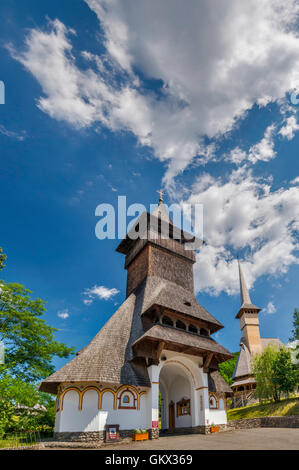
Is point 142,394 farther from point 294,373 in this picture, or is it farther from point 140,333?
point 294,373

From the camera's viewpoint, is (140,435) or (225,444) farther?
(140,435)

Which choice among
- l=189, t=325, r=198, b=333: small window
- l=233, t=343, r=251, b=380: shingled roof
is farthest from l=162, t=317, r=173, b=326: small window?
l=233, t=343, r=251, b=380: shingled roof

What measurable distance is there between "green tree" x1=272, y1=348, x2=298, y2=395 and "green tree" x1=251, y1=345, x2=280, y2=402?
515 millimetres

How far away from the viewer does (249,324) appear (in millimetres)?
49250

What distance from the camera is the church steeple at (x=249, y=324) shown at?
47422 mm

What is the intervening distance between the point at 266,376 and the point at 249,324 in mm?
21311

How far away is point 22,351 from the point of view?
22.2 meters

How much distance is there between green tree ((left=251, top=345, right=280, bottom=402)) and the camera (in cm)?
2809

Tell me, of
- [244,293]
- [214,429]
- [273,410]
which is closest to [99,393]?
[214,429]

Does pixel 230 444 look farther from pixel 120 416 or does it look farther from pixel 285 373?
pixel 285 373

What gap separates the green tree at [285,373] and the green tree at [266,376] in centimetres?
51

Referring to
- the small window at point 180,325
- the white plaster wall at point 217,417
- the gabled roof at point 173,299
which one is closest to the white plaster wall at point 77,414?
the gabled roof at point 173,299

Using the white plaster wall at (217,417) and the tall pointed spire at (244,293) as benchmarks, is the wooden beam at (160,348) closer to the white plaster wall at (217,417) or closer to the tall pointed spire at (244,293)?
the white plaster wall at (217,417)
